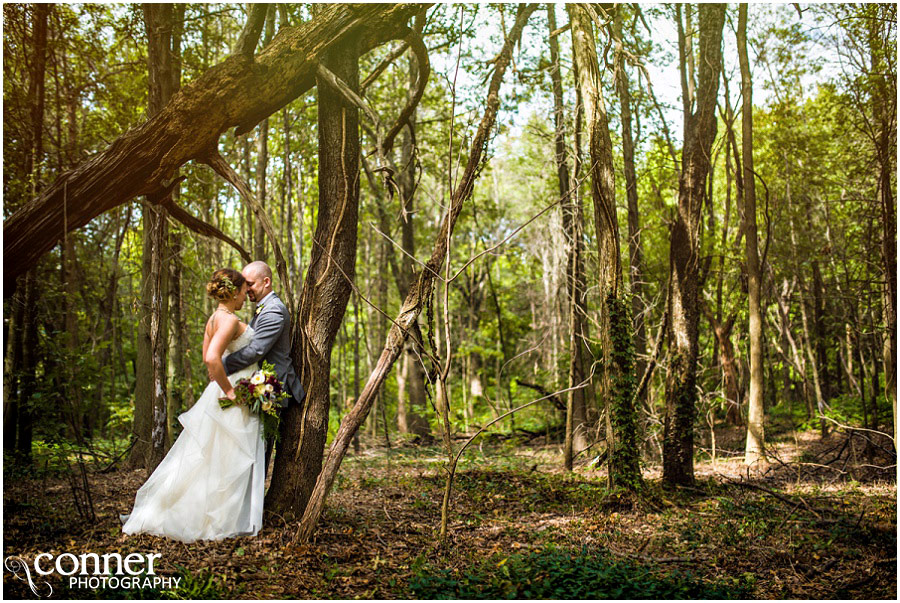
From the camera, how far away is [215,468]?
4184 millimetres

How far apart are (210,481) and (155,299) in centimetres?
229

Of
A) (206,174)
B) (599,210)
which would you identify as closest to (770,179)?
(599,210)

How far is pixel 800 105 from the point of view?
46.5ft

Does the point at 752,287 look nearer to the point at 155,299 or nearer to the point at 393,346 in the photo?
the point at 393,346

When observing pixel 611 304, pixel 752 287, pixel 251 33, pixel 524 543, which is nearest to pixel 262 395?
pixel 524 543

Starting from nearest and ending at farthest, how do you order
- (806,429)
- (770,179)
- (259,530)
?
1. (259,530)
2. (806,429)
3. (770,179)

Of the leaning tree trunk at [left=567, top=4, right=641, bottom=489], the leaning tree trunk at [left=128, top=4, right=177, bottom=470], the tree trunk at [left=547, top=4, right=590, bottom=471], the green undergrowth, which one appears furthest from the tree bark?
the green undergrowth

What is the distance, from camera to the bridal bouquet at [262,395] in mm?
4277

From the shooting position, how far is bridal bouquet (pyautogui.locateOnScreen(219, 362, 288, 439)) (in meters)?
4.28

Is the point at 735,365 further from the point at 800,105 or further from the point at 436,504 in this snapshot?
the point at 436,504

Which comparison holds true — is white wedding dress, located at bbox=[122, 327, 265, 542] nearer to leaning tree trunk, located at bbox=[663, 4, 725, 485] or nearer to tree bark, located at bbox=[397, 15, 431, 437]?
leaning tree trunk, located at bbox=[663, 4, 725, 485]

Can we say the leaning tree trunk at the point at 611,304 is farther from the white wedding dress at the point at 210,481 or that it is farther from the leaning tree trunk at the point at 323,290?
the white wedding dress at the point at 210,481

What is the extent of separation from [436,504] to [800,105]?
510 inches

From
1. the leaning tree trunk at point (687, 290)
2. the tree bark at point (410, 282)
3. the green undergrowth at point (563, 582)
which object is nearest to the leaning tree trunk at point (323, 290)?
the green undergrowth at point (563, 582)
